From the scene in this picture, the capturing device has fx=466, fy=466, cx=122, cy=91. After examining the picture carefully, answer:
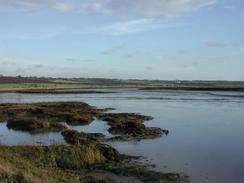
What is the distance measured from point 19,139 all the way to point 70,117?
1477 cm

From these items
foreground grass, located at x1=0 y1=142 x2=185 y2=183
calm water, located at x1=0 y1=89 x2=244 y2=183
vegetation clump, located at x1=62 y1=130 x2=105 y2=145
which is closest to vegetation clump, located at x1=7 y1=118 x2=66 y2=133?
calm water, located at x1=0 y1=89 x2=244 y2=183

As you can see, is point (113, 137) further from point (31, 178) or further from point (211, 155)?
point (31, 178)

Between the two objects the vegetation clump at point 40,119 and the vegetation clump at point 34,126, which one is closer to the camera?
the vegetation clump at point 34,126

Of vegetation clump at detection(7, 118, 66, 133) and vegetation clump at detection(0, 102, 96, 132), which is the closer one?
vegetation clump at detection(7, 118, 66, 133)

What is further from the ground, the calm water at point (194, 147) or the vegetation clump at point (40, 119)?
the calm water at point (194, 147)

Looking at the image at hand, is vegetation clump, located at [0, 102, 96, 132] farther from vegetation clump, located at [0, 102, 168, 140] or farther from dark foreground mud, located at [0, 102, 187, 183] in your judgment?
dark foreground mud, located at [0, 102, 187, 183]

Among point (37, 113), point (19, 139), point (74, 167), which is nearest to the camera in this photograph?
point (74, 167)

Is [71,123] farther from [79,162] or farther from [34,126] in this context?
[79,162]

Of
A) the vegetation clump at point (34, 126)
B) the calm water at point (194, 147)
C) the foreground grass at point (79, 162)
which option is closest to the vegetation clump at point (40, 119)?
the vegetation clump at point (34, 126)

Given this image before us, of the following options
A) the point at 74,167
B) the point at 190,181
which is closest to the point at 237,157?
the point at 190,181

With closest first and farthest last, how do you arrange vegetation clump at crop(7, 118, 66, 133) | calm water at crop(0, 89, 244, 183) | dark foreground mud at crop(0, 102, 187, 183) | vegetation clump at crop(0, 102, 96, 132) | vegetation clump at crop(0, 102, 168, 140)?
dark foreground mud at crop(0, 102, 187, 183) → calm water at crop(0, 89, 244, 183) → vegetation clump at crop(0, 102, 168, 140) → vegetation clump at crop(7, 118, 66, 133) → vegetation clump at crop(0, 102, 96, 132)

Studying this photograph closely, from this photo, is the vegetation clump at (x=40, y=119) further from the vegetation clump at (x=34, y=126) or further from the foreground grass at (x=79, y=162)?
the foreground grass at (x=79, y=162)

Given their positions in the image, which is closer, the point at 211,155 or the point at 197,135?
the point at 211,155

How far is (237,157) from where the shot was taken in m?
23.2
